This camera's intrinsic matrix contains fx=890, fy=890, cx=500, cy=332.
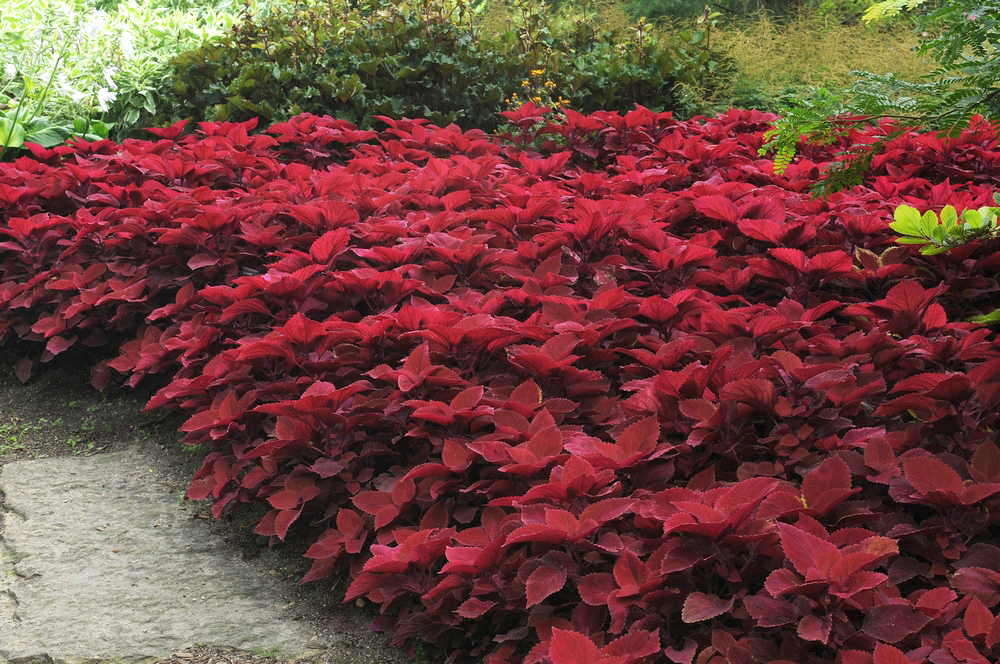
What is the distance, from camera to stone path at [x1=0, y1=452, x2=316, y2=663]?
2.02 metres

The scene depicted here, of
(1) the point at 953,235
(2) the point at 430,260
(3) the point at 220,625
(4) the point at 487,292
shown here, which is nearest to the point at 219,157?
(2) the point at 430,260

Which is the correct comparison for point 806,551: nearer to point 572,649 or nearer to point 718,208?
point 572,649

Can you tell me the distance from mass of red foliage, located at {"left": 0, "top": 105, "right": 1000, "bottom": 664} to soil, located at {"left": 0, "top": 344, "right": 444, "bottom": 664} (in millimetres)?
92

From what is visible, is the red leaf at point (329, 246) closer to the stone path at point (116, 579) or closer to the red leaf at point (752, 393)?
the stone path at point (116, 579)

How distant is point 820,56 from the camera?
6.70m

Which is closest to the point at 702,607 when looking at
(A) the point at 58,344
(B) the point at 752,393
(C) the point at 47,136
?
(B) the point at 752,393

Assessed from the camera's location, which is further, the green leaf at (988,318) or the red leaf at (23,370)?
the red leaf at (23,370)

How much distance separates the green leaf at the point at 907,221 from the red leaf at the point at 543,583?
3.43 ft

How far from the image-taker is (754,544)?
1513mm

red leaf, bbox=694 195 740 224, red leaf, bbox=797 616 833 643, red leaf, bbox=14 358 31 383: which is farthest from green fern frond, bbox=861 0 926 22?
red leaf, bbox=14 358 31 383

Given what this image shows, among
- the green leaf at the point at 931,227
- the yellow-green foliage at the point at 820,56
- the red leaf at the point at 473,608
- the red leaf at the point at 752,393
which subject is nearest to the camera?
the red leaf at the point at 473,608

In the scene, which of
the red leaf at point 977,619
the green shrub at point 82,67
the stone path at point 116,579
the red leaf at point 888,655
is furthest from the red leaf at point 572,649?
the green shrub at point 82,67

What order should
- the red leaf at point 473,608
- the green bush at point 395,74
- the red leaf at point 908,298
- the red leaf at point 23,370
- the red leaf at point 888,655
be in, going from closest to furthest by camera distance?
the red leaf at point 888,655
the red leaf at point 473,608
the red leaf at point 908,298
the red leaf at point 23,370
the green bush at point 395,74

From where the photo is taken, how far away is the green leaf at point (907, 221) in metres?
1.94
